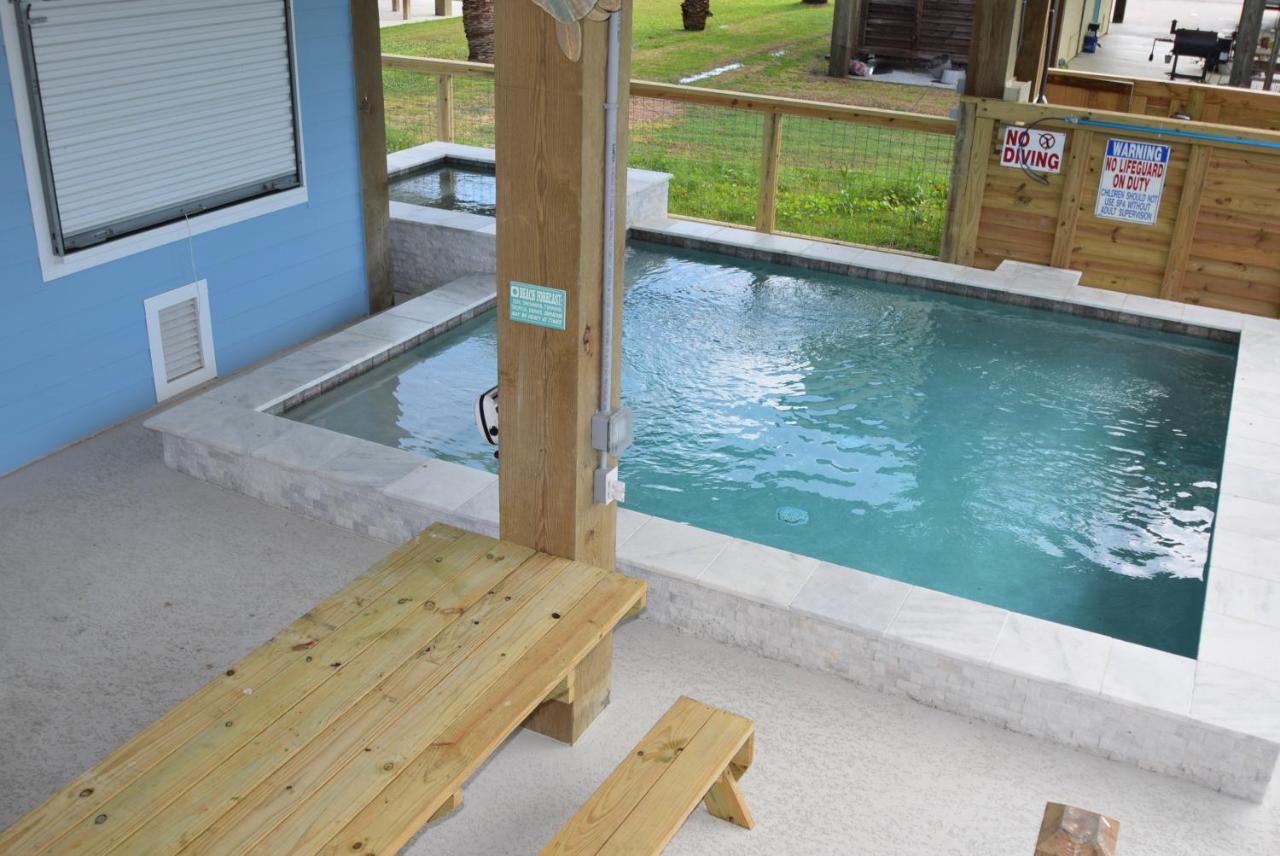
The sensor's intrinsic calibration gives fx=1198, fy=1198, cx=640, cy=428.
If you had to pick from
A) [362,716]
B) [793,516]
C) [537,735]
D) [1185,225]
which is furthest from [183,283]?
[1185,225]

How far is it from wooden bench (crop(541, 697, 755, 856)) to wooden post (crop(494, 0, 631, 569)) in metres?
0.67

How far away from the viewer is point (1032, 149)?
821 cm

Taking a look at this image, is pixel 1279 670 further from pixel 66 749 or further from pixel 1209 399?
pixel 66 749

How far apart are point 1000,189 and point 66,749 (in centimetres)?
686

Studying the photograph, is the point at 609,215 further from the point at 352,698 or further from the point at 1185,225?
the point at 1185,225

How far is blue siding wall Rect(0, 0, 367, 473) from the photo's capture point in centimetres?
559

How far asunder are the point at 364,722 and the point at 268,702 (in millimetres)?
264

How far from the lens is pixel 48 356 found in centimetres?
579

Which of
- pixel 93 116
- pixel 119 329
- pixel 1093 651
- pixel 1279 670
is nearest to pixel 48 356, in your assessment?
pixel 119 329

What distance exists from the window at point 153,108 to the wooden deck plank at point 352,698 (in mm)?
3276

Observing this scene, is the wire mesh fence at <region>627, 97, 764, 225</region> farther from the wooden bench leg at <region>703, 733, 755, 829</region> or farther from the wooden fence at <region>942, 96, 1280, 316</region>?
the wooden bench leg at <region>703, 733, 755, 829</region>

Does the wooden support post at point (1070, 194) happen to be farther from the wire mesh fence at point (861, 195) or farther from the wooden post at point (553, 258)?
the wooden post at point (553, 258)

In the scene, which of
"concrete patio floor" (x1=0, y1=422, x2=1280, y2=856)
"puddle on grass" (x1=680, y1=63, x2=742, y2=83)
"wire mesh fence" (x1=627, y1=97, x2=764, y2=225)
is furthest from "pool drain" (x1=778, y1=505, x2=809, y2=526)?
"puddle on grass" (x1=680, y1=63, x2=742, y2=83)

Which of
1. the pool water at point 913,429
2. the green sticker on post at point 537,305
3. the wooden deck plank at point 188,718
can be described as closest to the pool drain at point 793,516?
the pool water at point 913,429
